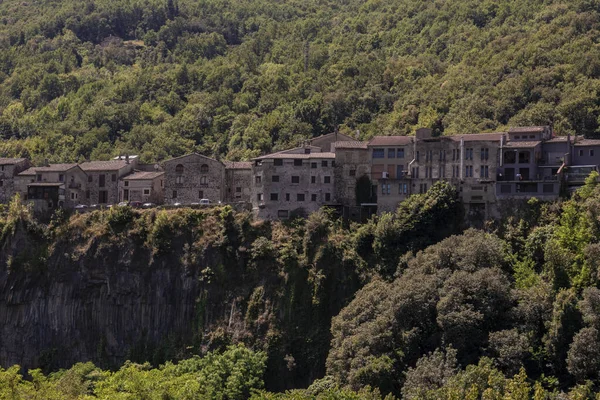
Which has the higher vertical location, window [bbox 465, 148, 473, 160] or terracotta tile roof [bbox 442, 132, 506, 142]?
terracotta tile roof [bbox 442, 132, 506, 142]

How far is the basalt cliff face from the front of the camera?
10788 centimetres

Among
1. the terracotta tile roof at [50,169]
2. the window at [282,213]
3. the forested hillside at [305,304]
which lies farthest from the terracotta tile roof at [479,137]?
the terracotta tile roof at [50,169]

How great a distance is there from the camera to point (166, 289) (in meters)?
115

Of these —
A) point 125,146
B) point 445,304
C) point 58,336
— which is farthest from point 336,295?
point 125,146

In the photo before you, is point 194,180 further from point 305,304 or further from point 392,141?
point 305,304

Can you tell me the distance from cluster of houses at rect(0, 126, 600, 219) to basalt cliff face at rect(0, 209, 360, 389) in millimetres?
4103

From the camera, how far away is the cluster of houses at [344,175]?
357ft

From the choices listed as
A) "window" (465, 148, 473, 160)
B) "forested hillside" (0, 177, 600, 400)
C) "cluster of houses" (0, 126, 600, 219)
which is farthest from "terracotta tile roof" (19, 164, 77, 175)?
"window" (465, 148, 473, 160)

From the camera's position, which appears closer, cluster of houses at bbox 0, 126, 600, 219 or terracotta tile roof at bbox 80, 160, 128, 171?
cluster of houses at bbox 0, 126, 600, 219

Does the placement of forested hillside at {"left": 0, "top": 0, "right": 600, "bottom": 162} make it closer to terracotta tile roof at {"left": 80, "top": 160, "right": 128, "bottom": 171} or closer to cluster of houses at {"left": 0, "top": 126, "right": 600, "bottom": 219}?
terracotta tile roof at {"left": 80, "top": 160, "right": 128, "bottom": 171}

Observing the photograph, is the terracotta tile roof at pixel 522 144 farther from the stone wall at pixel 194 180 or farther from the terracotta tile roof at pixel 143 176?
the terracotta tile roof at pixel 143 176

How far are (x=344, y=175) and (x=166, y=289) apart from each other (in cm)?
1808

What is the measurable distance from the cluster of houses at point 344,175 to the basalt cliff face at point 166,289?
4103mm

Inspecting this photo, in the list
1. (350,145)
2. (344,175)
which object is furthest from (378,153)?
Answer: (344,175)
